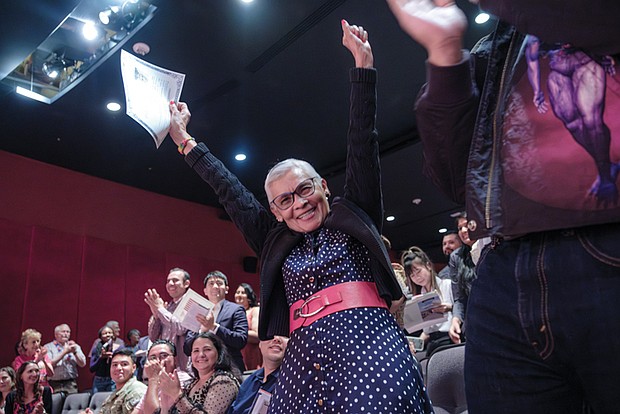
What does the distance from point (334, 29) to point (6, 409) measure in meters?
4.28

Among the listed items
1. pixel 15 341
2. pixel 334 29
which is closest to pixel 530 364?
pixel 334 29

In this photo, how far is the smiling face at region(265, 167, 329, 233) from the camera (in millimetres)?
1493

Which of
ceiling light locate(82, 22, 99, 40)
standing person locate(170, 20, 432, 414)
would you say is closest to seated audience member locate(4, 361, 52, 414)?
ceiling light locate(82, 22, 99, 40)

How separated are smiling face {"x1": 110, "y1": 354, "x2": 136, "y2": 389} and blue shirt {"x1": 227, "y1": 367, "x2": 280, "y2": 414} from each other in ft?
4.80

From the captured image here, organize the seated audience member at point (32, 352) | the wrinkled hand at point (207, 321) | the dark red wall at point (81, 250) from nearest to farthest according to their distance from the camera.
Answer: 1. the wrinkled hand at point (207, 321)
2. the seated audience member at point (32, 352)
3. the dark red wall at point (81, 250)

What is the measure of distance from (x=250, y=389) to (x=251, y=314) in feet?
4.99

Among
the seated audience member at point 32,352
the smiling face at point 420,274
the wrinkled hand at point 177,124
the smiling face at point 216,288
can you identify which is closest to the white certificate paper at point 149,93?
the wrinkled hand at point 177,124

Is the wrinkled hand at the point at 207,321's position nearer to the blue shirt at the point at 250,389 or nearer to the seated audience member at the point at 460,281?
the blue shirt at the point at 250,389

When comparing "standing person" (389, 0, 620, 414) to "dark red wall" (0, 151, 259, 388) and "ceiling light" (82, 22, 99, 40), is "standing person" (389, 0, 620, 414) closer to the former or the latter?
"ceiling light" (82, 22, 99, 40)

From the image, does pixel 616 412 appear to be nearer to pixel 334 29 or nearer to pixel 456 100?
pixel 456 100

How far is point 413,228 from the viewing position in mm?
10930

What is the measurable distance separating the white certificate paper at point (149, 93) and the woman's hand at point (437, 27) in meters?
1.13

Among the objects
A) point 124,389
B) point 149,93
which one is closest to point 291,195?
point 149,93

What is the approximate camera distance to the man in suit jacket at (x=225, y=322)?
3494 mm
